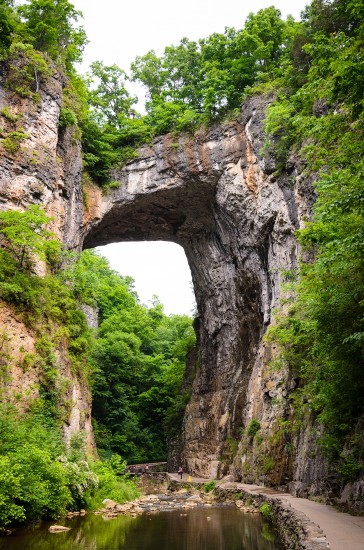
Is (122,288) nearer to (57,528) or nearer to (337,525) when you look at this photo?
(57,528)

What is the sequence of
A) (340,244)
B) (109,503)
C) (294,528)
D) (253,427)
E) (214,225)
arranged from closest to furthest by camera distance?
(340,244) < (294,528) < (109,503) < (253,427) < (214,225)

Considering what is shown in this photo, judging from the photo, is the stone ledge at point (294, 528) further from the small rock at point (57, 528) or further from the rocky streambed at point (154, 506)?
the small rock at point (57, 528)

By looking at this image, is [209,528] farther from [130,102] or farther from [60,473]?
[130,102]

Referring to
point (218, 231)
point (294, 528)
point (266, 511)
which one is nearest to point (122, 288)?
point (218, 231)

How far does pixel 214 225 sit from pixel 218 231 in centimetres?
61

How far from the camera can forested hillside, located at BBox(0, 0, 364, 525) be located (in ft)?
26.2

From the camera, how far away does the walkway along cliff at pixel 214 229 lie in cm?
Result: 1825

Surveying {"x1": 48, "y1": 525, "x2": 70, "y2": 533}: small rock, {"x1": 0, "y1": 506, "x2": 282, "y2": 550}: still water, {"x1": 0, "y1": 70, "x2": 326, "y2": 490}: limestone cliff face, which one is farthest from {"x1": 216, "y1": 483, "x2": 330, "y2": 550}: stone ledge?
{"x1": 0, "y1": 70, "x2": 326, "y2": 490}: limestone cliff face

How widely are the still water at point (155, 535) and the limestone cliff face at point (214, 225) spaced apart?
5812 millimetres

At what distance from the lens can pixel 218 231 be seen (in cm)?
2680

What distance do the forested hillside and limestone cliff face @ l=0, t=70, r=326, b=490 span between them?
3.16 ft

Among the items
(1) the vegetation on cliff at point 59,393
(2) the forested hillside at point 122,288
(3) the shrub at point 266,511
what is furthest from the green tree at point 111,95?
(3) the shrub at point 266,511

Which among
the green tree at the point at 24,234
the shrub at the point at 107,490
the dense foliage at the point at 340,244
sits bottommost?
the shrub at the point at 107,490

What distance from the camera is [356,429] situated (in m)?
9.22
